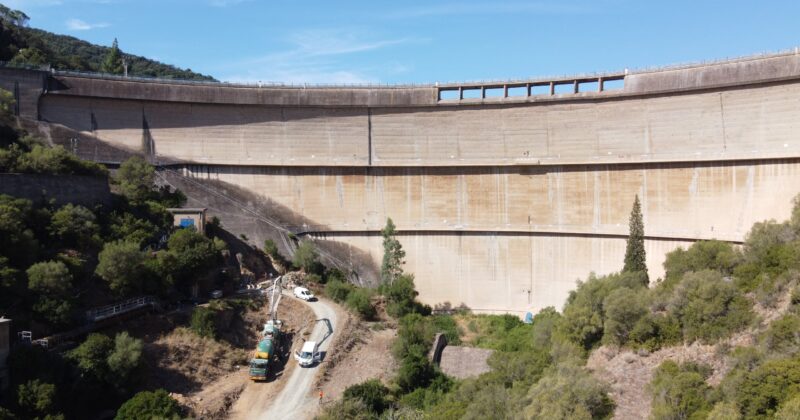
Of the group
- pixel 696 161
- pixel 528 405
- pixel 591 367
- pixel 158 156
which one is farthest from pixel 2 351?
pixel 696 161

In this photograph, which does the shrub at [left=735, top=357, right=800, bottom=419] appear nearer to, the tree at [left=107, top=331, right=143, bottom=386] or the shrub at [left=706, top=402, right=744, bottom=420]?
the shrub at [left=706, top=402, right=744, bottom=420]

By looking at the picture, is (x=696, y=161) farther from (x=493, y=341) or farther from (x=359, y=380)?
(x=359, y=380)

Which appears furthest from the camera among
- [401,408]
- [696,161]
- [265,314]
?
[696,161]

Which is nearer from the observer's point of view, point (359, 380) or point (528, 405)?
point (528, 405)

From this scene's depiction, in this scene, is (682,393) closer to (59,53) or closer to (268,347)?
(268,347)

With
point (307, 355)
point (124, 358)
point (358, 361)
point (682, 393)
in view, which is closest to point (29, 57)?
point (124, 358)

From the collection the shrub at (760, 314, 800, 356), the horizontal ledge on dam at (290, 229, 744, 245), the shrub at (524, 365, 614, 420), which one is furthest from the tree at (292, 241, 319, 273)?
the shrub at (760, 314, 800, 356)
